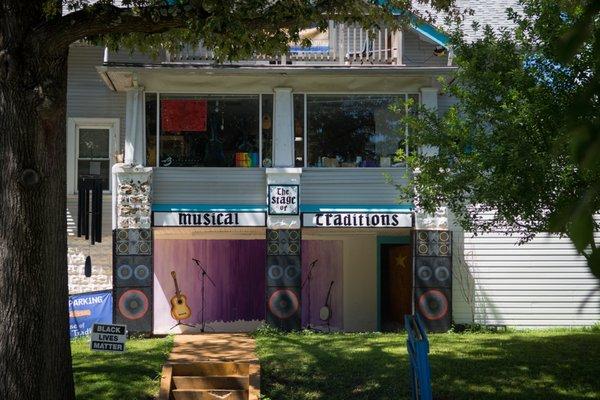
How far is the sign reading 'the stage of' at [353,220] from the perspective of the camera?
1675 cm

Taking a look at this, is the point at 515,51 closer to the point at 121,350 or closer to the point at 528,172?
the point at 528,172

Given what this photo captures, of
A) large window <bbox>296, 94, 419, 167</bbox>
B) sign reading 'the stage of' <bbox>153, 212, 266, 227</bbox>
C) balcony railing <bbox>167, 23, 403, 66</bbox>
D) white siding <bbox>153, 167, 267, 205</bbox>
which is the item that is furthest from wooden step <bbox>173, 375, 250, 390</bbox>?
balcony railing <bbox>167, 23, 403, 66</bbox>

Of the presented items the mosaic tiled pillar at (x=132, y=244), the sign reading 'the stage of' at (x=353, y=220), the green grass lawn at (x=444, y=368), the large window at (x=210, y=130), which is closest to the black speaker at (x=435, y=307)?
the sign reading 'the stage of' at (x=353, y=220)

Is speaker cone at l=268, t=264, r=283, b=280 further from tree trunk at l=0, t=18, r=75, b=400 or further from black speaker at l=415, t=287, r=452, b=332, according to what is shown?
tree trunk at l=0, t=18, r=75, b=400

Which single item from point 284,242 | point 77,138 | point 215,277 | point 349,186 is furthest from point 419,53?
point 77,138

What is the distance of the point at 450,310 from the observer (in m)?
16.8

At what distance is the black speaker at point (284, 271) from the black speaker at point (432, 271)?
240 centimetres

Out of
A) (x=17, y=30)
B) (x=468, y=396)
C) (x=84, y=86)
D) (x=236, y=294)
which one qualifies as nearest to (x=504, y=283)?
(x=236, y=294)

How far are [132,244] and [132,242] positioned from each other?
0.04 meters

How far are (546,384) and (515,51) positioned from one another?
4362mm

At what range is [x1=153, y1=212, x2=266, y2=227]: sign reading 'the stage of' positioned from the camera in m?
16.8

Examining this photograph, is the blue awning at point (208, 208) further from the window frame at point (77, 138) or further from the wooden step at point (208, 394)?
the wooden step at point (208, 394)

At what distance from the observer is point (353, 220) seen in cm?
1678

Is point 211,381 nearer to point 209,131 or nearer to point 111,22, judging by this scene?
point 111,22
